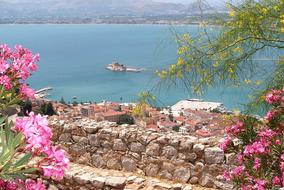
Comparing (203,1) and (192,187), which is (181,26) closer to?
(203,1)

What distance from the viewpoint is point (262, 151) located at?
311cm

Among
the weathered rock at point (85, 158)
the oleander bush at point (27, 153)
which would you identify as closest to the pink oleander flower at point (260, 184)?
the oleander bush at point (27, 153)

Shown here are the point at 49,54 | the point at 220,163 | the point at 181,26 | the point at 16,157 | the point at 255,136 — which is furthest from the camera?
the point at 49,54

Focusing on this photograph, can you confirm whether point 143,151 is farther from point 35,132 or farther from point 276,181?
point 35,132

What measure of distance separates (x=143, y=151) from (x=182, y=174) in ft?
2.04

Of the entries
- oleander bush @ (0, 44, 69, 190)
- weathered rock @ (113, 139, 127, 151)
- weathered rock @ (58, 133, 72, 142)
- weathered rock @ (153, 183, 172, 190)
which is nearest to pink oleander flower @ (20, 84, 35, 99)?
oleander bush @ (0, 44, 69, 190)

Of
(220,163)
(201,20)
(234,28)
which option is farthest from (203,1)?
(220,163)

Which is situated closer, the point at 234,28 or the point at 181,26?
the point at 234,28

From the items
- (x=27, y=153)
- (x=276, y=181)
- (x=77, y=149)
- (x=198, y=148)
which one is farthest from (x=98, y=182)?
(x=27, y=153)

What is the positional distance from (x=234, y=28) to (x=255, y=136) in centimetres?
209

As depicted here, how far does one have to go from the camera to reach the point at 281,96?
3525 millimetres

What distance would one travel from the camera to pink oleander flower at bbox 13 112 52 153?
173 cm

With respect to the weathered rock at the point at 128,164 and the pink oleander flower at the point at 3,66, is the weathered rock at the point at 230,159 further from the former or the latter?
the pink oleander flower at the point at 3,66

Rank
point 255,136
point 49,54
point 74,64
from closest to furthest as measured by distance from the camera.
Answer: point 255,136, point 74,64, point 49,54
